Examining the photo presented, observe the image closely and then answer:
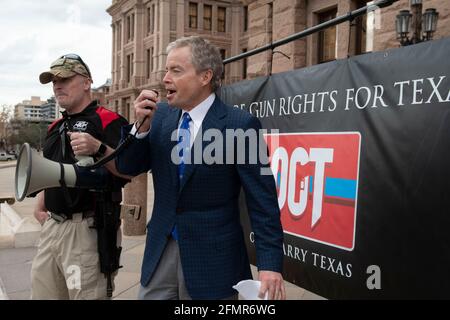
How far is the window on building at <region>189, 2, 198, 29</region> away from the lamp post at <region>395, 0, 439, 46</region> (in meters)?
38.6

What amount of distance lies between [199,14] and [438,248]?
42597 millimetres

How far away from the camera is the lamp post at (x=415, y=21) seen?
5.28 metres

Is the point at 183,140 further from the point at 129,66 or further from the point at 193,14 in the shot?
the point at 129,66

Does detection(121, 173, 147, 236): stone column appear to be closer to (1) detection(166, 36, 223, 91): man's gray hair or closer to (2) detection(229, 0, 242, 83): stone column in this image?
(1) detection(166, 36, 223, 91): man's gray hair

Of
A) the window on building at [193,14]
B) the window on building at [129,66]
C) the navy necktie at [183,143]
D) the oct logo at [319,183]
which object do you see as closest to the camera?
the navy necktie at [183,143]

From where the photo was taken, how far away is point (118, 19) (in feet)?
167

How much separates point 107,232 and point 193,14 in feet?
139

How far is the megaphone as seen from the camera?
2430 millimetres

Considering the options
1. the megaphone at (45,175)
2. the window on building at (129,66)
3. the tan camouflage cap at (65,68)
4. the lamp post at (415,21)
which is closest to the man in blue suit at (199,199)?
the megaphone at (45,175)

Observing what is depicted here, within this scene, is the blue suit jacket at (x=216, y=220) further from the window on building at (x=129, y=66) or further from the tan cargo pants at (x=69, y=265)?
the window on building at (x=129, y=66)

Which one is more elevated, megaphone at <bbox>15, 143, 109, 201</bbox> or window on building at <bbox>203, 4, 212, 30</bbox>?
window on building at <bbox>203, 4, 212, 30</bbox>

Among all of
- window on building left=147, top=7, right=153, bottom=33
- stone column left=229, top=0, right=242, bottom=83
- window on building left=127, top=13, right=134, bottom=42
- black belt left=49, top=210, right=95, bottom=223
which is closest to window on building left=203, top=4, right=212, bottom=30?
stone column left=229, top=0, right=242, bottom=83

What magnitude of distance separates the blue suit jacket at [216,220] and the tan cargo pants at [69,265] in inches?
20.5

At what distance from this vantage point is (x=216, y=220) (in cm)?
233
